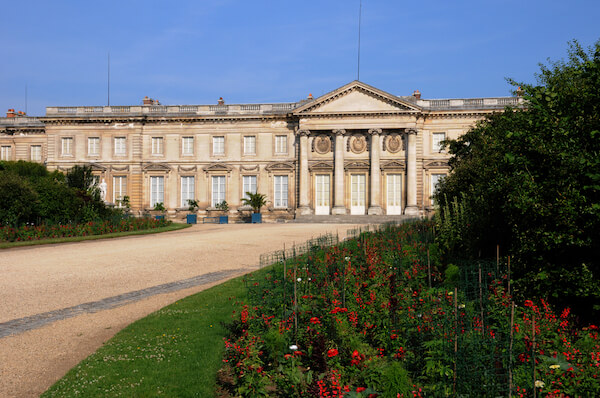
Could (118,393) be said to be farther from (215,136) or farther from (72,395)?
(215,136)

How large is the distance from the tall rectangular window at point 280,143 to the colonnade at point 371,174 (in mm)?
1774

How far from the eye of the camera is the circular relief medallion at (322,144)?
39625 mm

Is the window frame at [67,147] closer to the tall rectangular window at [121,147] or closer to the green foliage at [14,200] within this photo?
the tall rectangular window at [121,147]

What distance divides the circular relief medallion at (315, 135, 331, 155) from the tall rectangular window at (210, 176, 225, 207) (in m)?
8.41

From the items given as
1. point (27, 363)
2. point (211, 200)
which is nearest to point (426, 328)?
point (27, 363)

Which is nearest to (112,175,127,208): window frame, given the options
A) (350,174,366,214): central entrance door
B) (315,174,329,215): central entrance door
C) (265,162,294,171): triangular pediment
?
(265,162,294,171): triangular pediment

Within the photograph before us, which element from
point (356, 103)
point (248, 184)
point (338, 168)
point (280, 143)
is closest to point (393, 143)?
point (356, 103)

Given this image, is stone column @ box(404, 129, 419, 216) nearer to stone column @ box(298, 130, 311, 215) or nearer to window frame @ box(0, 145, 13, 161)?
stone column @ box(298, 130, 311, 215)

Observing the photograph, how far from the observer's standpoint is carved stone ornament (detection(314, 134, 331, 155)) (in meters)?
39.6

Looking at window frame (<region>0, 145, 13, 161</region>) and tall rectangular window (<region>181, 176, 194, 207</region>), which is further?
window frame (<region>0, 145, 13, 161</region>)

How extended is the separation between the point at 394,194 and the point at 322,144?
6.99 meters

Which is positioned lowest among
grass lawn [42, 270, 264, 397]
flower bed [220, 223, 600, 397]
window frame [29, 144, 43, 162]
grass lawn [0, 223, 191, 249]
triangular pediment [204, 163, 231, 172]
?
grass lawn [42, 270, 264, 397]

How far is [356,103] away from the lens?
127ft

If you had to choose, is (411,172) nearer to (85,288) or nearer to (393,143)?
(393,143)
